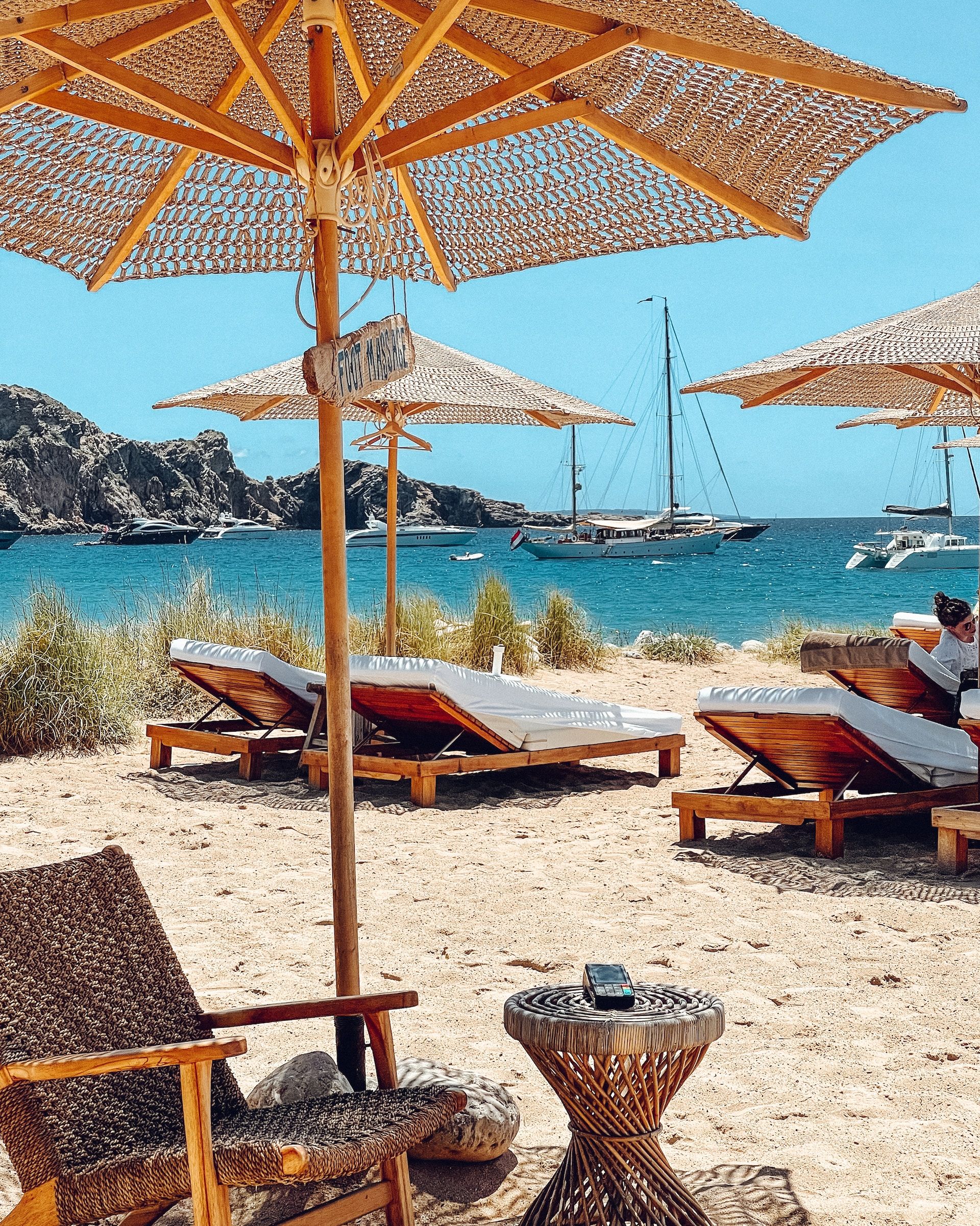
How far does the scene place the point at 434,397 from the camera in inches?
306

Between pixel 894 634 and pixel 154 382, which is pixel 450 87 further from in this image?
pixel 154 382

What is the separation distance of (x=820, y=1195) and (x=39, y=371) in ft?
396

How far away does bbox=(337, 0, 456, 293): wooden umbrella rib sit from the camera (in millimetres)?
2963

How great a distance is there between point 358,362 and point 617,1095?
142cm

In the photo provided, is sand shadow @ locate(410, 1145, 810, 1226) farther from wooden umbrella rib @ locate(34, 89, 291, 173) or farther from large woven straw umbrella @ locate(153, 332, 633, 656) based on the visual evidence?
large woven straw umbrella @ locate(153, 332, 633, 656)

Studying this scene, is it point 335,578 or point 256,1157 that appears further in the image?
point 335,578

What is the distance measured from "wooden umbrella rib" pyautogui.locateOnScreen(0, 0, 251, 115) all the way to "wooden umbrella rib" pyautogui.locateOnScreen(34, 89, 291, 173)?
40mm

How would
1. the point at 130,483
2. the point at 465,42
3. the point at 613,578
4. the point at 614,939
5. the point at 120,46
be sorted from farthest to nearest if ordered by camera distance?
the point at 130,483, the point at 613,578, the point at 614,939, the point at 465,42, the point at 120,46

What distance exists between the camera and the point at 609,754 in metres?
6.56

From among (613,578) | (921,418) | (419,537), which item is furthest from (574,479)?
(921,418)

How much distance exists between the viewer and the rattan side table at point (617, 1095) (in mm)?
1942

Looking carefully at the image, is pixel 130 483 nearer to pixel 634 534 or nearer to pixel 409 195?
pixel 634 534

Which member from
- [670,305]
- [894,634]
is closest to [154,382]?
[670,305]

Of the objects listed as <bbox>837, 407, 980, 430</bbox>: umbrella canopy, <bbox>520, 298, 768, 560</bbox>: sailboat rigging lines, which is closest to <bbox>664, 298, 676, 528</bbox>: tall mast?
<bbox>520, 298, 768, 560</bbox>: sailboat rigging lines
